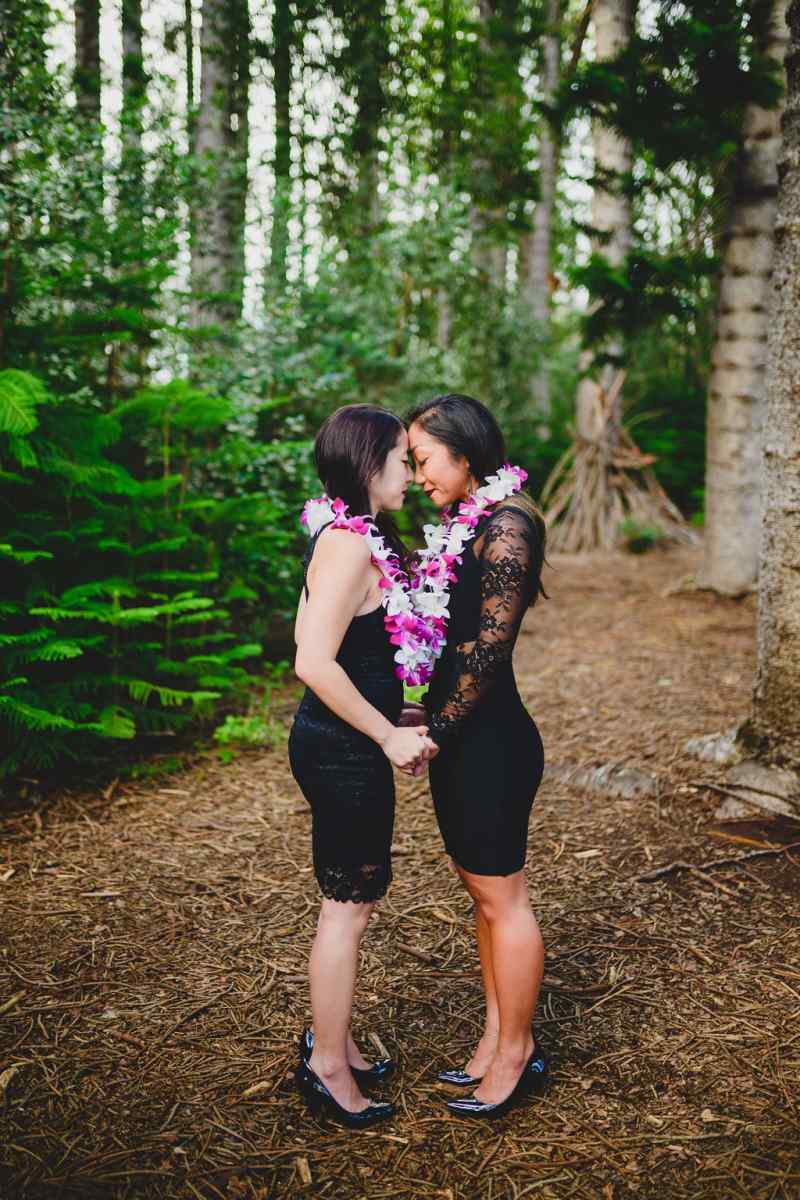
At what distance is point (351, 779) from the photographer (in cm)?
220

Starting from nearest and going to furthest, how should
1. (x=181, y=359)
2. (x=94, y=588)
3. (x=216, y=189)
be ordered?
(x=94, y=588) < (x=181, y=359) < (x=216, y=189)

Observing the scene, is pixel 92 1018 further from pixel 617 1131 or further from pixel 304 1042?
pixel 617 1131

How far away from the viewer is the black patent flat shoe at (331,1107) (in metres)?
2.22

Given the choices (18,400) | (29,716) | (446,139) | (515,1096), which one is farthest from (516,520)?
(446,139)

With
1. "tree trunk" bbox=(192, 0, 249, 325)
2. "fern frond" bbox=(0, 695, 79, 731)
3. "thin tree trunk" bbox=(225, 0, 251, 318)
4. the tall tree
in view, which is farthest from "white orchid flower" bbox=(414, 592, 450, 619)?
the tall tree

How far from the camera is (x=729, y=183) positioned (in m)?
6.98

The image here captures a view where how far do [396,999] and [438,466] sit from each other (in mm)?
1717

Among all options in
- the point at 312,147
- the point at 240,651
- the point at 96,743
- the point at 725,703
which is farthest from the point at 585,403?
the point at 96,743

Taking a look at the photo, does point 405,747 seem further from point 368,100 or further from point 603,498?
point 368,100

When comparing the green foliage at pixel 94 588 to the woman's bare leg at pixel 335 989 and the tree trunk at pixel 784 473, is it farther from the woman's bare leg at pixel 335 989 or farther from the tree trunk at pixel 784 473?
the tree trunk at pixel 784 473

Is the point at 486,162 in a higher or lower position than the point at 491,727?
higher

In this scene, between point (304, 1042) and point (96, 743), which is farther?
point (96, 743)

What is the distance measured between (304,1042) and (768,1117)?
1.20m

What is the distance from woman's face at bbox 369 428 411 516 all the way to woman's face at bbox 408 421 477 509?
0.24 ft
